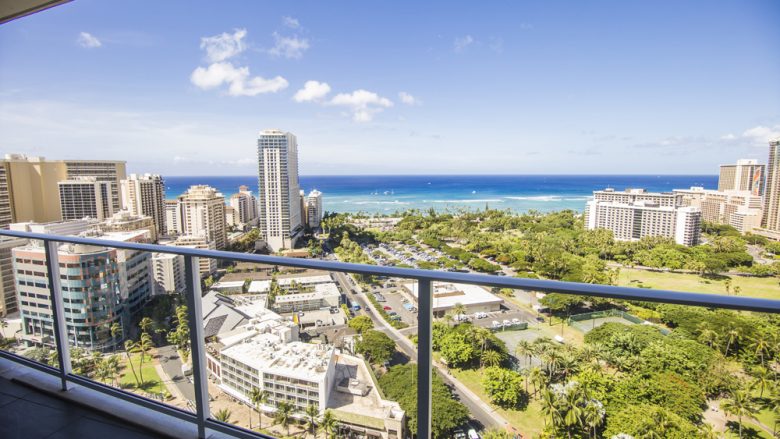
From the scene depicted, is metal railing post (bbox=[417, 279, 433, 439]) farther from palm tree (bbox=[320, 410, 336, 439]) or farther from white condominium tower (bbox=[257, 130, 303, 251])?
white condominium tower (bbox=[257, 130, 303, 251])

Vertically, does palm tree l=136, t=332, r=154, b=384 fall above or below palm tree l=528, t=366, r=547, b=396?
below

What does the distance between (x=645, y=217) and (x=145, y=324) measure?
40.5 m

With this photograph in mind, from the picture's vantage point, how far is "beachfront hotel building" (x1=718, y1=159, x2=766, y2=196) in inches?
1472

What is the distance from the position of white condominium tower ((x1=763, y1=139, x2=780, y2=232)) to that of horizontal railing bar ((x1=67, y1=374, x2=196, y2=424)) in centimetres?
4681

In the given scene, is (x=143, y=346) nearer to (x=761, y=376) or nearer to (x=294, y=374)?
(x=294, y=374)

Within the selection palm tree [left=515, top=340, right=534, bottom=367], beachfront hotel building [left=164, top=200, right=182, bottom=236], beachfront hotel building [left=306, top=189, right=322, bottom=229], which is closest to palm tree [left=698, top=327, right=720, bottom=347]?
palm tree [left=515, top=340, right=534, bottom=367]

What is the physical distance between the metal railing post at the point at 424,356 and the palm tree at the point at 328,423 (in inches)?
12.9

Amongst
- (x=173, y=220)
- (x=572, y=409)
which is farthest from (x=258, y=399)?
(x=173, y=220)

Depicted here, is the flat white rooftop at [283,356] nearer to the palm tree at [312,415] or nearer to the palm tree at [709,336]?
the palm tree at [312,415]

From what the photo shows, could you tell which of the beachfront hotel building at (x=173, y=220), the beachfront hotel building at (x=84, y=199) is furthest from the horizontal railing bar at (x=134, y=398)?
the beachfront hotel building at (x=84, y=199)

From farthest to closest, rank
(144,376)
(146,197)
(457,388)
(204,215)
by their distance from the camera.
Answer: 1. (146,197)
2. (204,215)
3. (144,376)
4. (457,388)

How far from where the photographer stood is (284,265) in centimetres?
120

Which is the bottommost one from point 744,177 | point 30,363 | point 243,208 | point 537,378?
point 243,208

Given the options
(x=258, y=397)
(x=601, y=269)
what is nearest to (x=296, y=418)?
(x=258, y=397)
